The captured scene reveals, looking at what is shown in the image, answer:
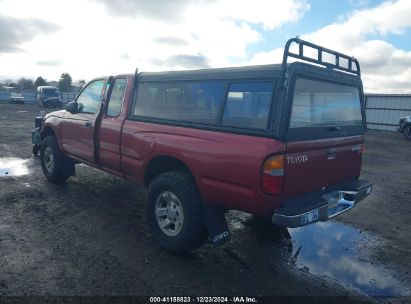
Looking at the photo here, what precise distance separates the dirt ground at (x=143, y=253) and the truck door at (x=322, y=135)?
3.29 feet

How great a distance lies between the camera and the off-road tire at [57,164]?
6262 mm

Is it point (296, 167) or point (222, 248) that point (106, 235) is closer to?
point (222, 248)

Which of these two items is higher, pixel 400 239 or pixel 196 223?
pixel 196 223

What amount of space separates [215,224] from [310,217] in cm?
99

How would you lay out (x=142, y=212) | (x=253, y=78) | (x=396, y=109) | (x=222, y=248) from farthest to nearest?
(x=396, y=109)
(x=142, y=212)
(x=222, y=248)
(x=253, y=78)

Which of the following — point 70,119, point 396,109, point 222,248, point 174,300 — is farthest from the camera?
point 396,109

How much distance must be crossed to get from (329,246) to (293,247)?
49 cm

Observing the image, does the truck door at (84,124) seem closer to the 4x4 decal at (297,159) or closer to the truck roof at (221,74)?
the truck roof at (221,74)

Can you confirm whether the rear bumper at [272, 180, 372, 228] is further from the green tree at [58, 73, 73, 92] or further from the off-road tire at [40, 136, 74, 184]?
the green tree at [58, 73, 73, 92]

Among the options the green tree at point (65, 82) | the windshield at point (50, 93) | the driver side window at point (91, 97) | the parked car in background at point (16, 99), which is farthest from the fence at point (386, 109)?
the green tree at point (65, 82)

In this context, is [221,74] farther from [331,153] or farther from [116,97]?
[116,97]

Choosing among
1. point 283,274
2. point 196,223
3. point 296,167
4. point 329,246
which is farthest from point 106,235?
point 329,246

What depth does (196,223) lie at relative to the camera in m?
3.67

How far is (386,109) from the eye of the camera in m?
24.5
